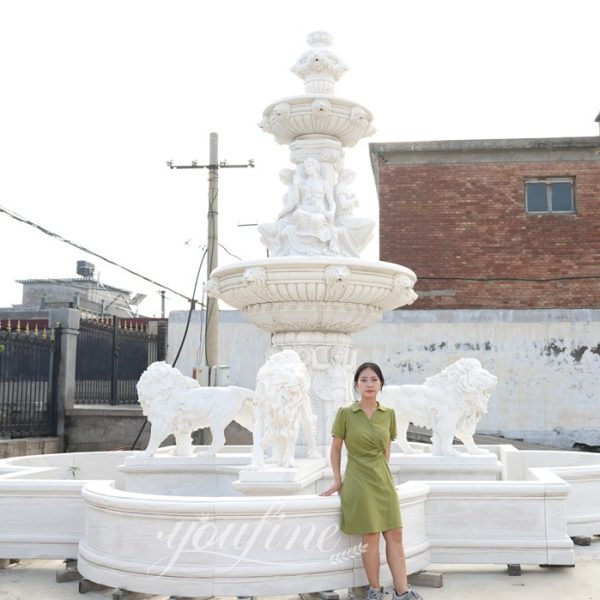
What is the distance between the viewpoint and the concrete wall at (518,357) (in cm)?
1264

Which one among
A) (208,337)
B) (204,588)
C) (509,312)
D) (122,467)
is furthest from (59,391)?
(204,588)

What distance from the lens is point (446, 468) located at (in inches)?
235

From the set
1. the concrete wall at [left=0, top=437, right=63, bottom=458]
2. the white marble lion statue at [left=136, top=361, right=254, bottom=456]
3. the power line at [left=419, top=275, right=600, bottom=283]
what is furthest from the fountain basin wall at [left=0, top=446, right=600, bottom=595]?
the power line at [left=419, top=275, right=600, bottom=283]

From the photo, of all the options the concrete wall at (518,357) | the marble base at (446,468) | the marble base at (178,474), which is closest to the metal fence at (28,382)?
the concrete wall at (518,357)

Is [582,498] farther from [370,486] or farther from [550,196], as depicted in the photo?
[550,196]

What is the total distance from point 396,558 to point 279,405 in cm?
128

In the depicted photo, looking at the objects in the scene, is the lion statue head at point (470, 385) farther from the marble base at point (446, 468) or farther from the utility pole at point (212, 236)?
the utility pole at point (212, 236)

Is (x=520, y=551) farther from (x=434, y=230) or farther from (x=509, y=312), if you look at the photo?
(x=434, y=230)

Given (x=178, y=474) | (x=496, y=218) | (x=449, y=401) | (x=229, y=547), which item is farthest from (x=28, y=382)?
(x=496, y=218)

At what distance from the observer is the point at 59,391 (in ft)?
40.3

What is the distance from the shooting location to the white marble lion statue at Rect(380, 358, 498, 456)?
6.01 m

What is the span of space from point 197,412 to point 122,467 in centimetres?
79

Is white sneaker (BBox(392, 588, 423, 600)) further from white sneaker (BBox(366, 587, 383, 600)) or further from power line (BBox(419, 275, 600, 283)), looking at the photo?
power line (BBox(419, 275, 600, 283))

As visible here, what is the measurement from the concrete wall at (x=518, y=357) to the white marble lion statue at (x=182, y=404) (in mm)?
7292
